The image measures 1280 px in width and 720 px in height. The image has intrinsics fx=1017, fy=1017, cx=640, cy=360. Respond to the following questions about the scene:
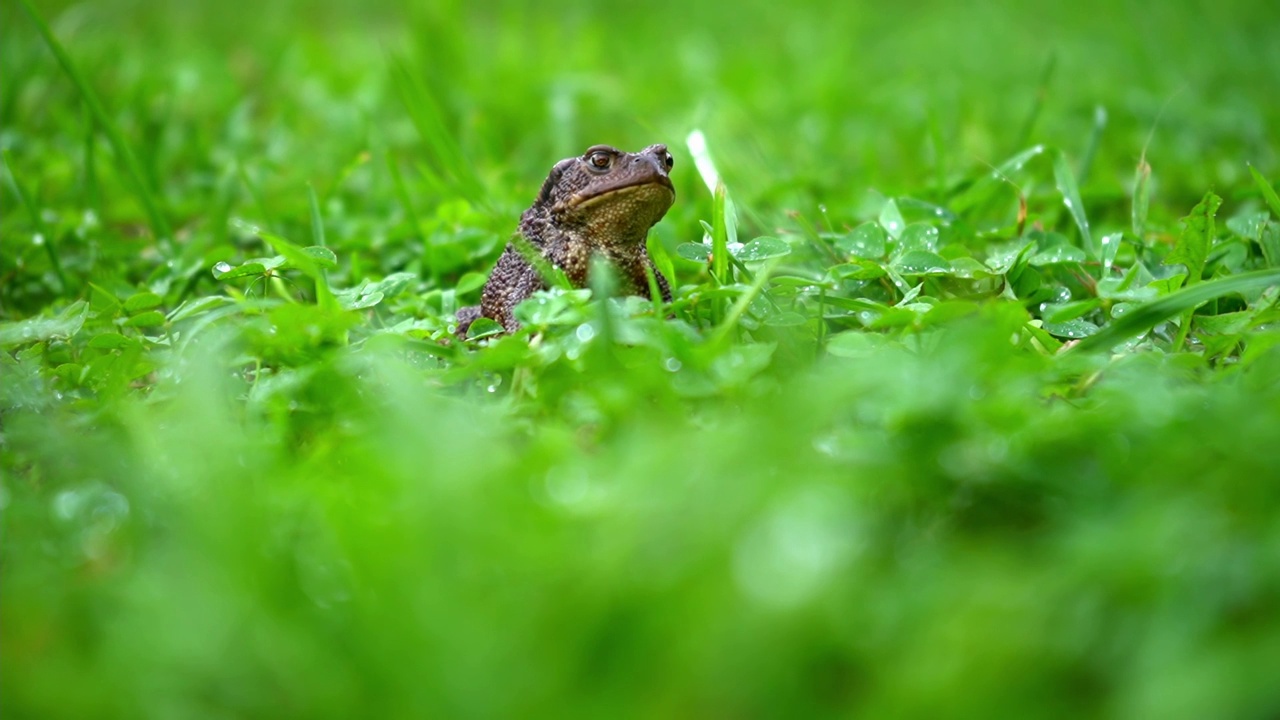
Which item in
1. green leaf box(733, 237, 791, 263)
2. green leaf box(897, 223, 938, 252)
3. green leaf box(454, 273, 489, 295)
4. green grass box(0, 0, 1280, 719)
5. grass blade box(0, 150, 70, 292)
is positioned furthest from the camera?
grass blade box(0, 150, 70, 292)

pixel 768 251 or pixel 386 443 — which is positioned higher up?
pixel 386 443

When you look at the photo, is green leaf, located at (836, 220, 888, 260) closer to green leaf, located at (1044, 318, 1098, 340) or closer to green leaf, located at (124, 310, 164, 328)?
green leaf, located at (1044, 318, 1098, 340)

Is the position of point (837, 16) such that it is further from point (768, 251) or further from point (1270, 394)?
point (1270, 394)

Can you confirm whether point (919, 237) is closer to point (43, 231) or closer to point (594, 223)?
point (594, 223)

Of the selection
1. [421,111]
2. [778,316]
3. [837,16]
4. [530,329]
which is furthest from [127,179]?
[837,16]

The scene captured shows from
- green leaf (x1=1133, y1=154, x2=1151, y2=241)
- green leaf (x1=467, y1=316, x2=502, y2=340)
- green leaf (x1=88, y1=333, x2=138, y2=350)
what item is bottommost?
green leaf (x1=1133, y1=154, x2=1151, y2=241)

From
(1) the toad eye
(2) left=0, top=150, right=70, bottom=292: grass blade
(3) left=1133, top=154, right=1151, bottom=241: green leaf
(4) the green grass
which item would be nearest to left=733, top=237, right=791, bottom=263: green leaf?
(4) the green grass

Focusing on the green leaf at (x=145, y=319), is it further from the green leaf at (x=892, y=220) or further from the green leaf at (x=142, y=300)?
the green leaf at (x=892, y=220)
